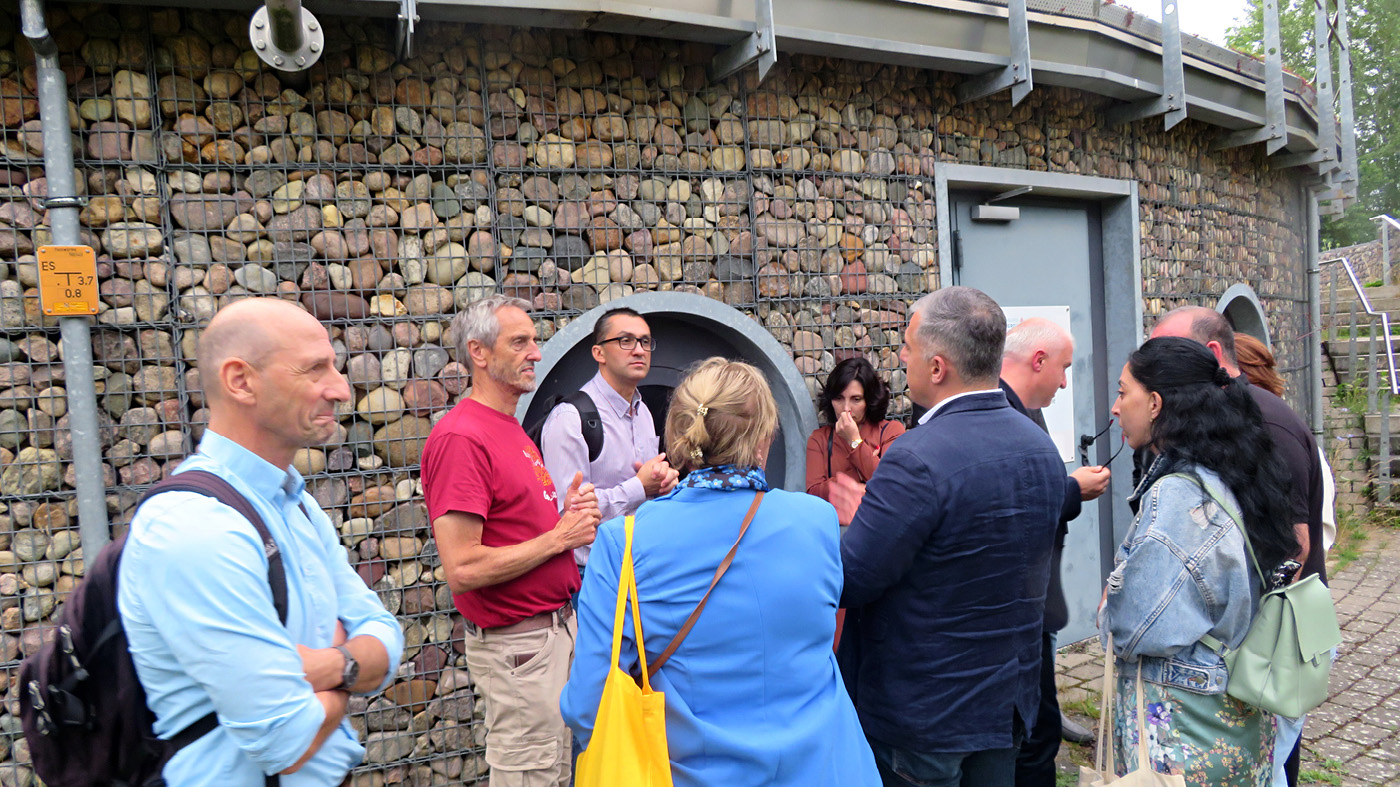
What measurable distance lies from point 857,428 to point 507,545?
2.11 m

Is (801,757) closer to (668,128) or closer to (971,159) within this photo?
(668,128)

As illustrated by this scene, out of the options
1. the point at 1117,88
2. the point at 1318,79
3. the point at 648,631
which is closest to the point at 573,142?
the point at 648,631

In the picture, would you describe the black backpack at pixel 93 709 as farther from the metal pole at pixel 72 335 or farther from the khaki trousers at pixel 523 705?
the metal pole at pixel 72 335

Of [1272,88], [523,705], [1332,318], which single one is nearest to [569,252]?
[523,705]

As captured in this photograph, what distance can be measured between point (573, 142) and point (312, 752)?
317 cm

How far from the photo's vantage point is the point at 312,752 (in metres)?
1.67

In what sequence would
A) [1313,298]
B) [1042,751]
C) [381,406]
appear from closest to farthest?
1. [1042,751]
2. [381,406]
3. [1313,298]

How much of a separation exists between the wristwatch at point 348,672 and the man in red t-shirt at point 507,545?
38.4 inches

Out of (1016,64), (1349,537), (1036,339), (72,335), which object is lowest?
(1349,537)

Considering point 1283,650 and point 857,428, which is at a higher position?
point 857,428

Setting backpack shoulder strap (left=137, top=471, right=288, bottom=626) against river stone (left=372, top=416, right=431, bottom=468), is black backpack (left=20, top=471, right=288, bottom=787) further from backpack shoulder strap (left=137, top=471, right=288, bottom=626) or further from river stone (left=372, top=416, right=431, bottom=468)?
river stone (left=372, top=416, right=431, bottom=468)

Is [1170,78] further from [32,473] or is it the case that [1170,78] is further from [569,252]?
[32,473]

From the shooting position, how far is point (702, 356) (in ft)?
15.6

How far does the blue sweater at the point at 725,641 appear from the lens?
1913 mm
